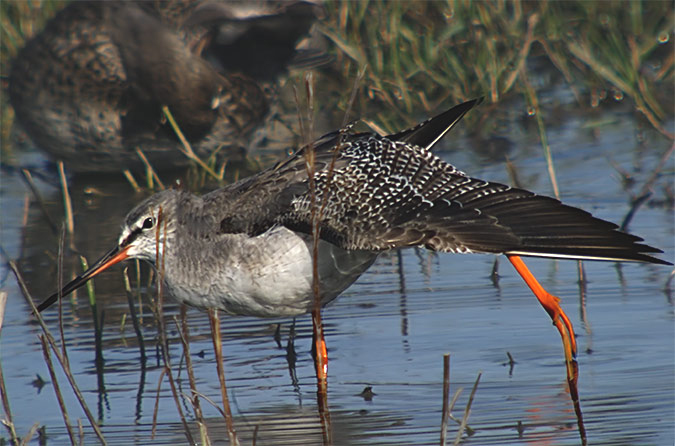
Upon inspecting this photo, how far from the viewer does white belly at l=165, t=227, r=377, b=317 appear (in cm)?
493

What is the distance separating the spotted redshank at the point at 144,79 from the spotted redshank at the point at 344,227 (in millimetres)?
3118

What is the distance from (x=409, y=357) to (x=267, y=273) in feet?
2.35

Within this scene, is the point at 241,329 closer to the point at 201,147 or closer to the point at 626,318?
the point at 626,318

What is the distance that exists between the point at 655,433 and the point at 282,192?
1789 mm

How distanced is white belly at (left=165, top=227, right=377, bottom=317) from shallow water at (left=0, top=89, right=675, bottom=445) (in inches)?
11.9

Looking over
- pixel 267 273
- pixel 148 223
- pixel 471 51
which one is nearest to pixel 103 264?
pixel 148 223

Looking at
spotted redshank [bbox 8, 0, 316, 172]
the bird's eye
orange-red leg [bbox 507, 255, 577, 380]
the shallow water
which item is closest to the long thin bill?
the bird's eye

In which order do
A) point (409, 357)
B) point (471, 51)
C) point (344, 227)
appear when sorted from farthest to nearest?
point (471, 51), point (409, 357), point (344, 227)

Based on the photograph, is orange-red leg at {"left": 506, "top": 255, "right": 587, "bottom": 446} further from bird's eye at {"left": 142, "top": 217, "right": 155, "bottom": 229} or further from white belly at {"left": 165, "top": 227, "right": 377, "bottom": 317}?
bird's eye at {"left": 142, "top": 217, "right": 155, "bottom": 229}

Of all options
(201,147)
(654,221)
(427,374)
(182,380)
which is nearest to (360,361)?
(427,374)

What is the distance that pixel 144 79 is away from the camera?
28.1 feet

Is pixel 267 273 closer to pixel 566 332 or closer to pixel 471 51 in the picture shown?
pixel 566 332

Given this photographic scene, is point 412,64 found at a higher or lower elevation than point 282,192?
higher

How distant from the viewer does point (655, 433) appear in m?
4.18
